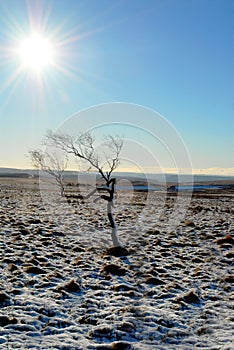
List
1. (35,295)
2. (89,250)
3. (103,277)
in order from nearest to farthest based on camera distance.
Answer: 1. (35,295)
2. (103,277)
3. (89,250)

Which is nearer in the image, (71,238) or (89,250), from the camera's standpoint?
(89,250)

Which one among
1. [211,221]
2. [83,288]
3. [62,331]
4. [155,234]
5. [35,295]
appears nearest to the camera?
[62,331]

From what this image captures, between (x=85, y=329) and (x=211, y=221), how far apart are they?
1760 cm

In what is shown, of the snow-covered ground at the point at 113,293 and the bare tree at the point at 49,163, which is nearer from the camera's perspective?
the snow-covered ground at the point at 113,293

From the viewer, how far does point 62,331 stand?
18.9 ft

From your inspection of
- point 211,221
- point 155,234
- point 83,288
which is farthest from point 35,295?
point 211,221

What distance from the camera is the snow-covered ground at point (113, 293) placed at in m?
5.67

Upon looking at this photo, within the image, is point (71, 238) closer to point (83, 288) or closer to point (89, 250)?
point (89, 250)

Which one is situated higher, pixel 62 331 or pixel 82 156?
pixel 82 156

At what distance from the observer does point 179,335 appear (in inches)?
231

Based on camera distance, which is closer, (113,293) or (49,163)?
(113,293)

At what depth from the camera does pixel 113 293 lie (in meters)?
7.84

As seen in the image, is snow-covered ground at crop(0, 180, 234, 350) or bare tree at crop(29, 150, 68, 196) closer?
snow-covered ground at crop(0, 180, 234, 350)

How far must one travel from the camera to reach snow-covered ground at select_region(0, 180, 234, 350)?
18.6ft
